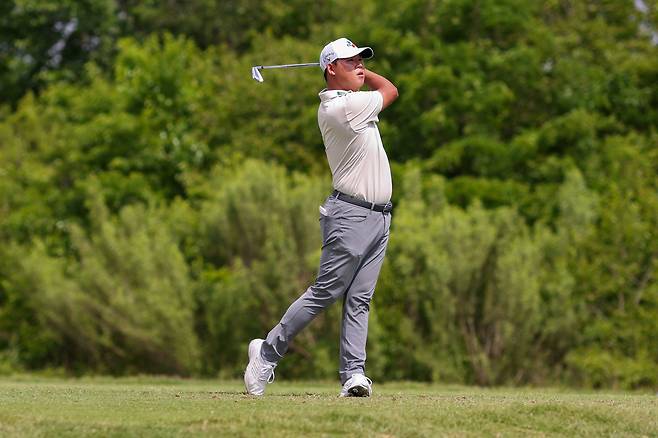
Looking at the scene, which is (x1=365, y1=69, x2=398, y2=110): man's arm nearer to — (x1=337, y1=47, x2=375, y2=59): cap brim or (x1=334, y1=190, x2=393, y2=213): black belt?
(x1=337, y1=47, x2=375, y2=59): cap brim

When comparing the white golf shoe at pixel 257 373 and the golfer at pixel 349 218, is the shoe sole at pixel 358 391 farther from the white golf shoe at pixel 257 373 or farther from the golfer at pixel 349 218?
the white golf shoe at pixel 257 373

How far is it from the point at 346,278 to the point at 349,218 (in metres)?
0.44

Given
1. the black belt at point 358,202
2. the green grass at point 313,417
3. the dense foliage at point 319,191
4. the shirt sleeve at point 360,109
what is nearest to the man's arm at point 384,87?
the shirt sleeve at point 360,109

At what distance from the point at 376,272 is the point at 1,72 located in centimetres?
3866

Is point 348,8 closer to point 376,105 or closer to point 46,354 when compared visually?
point 46,354

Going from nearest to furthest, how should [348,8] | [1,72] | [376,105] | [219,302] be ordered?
[376,105] → [219,302] → [348,8] → [1,72]

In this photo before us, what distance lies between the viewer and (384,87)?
892 cm

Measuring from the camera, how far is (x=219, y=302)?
83.5 ft

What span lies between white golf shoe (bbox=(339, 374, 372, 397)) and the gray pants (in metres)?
0.08

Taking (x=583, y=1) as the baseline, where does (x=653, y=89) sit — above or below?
below

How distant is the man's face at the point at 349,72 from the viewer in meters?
8.86

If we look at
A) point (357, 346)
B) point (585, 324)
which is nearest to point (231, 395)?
point (357, 346)

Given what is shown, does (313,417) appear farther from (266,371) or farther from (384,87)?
(384,87)

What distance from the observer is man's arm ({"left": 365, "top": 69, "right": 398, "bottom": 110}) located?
8828mm
